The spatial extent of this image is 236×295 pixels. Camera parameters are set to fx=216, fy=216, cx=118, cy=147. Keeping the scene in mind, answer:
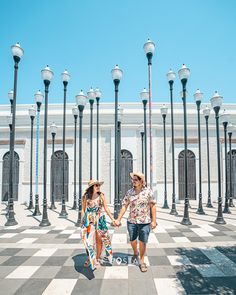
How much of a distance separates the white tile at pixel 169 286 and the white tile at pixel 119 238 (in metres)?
2.65

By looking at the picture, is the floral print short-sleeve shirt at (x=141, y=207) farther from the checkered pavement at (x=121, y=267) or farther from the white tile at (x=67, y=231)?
the white tile at (x=67, y=231)

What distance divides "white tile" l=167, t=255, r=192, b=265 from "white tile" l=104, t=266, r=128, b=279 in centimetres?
112

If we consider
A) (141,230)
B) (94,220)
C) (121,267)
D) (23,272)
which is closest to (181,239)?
(121,267)

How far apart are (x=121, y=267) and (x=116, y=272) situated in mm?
261

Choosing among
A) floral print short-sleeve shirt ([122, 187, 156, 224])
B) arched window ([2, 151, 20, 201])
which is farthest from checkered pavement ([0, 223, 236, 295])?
arched window ([2, 151, 20, 201])

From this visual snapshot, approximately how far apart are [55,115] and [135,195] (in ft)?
53.9

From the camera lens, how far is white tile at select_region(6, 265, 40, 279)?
159 inches

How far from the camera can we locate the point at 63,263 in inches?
185

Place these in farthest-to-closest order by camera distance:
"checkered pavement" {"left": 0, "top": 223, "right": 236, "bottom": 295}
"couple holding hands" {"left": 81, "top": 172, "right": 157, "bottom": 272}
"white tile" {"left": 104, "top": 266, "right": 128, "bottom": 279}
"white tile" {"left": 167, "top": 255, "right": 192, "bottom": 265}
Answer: "white tile" {"left": 167, "top": 255, "right": 192, "bottom": 265}, "couple holding hands" {"left": 81, "top": 172, "right": 157, "bottom": 272}, "white tile" {"left": 104, "top": 266, "right": 128, "bottom": 279}, "checkered pavement" {"left": 0, "top": 223, "right": 236, "bottom": 295}

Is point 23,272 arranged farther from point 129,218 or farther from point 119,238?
point 119,238

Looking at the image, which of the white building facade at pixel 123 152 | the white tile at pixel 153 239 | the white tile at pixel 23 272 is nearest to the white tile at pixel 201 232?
the white tile at pixel 153 239

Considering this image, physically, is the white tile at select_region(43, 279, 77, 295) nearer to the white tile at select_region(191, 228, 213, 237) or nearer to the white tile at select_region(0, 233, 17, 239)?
the white tile at select_region(0, 233, 17, 239)

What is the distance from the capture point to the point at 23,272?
423cm

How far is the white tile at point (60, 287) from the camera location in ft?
11.3
